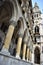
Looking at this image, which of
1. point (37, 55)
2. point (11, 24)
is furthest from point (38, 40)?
point (11, 24)

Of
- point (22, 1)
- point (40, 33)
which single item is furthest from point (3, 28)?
point (40, 33)

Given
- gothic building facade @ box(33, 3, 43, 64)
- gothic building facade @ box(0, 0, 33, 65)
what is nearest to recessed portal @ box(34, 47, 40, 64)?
gothic building facade @ box(33, 3, 43, 64)

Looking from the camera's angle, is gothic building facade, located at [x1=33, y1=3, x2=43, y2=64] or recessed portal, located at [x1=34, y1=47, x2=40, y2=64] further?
recessed portal, located at [x1=34, y1=47, x2=40, y2=64]

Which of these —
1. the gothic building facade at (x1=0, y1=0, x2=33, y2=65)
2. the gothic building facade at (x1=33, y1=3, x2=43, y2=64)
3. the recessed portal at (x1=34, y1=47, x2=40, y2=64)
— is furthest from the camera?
the recessed portal at (x1=34, y1=47, x2=40, y2=64)

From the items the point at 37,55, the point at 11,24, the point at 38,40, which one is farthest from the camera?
the point at 37,55

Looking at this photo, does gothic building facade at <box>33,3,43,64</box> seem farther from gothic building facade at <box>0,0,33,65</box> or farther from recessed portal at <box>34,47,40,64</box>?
gothic building facade at <box>0,0,33,65</box>

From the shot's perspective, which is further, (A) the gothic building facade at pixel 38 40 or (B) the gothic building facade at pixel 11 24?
(A) the gothic building facade at pixel 38 40

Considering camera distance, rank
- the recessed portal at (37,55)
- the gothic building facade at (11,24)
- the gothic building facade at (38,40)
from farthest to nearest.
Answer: the recessed portal at (37,55)
the gothic building facade at (38,40)
the gothic building facade at (11,24)

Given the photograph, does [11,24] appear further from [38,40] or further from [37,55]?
[37,55]

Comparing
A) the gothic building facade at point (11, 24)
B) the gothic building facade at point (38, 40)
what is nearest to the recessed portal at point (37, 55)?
the gothic building facade at point (38, 40)

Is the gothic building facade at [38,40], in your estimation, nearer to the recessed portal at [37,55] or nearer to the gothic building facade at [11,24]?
the recessed portal at [37,55]

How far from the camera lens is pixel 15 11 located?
11953mm

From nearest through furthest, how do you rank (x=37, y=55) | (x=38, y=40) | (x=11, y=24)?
(x=11, y=24) → (x=38, y=40) → (x=37, y=55)

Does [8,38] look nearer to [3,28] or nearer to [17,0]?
[17,0]
